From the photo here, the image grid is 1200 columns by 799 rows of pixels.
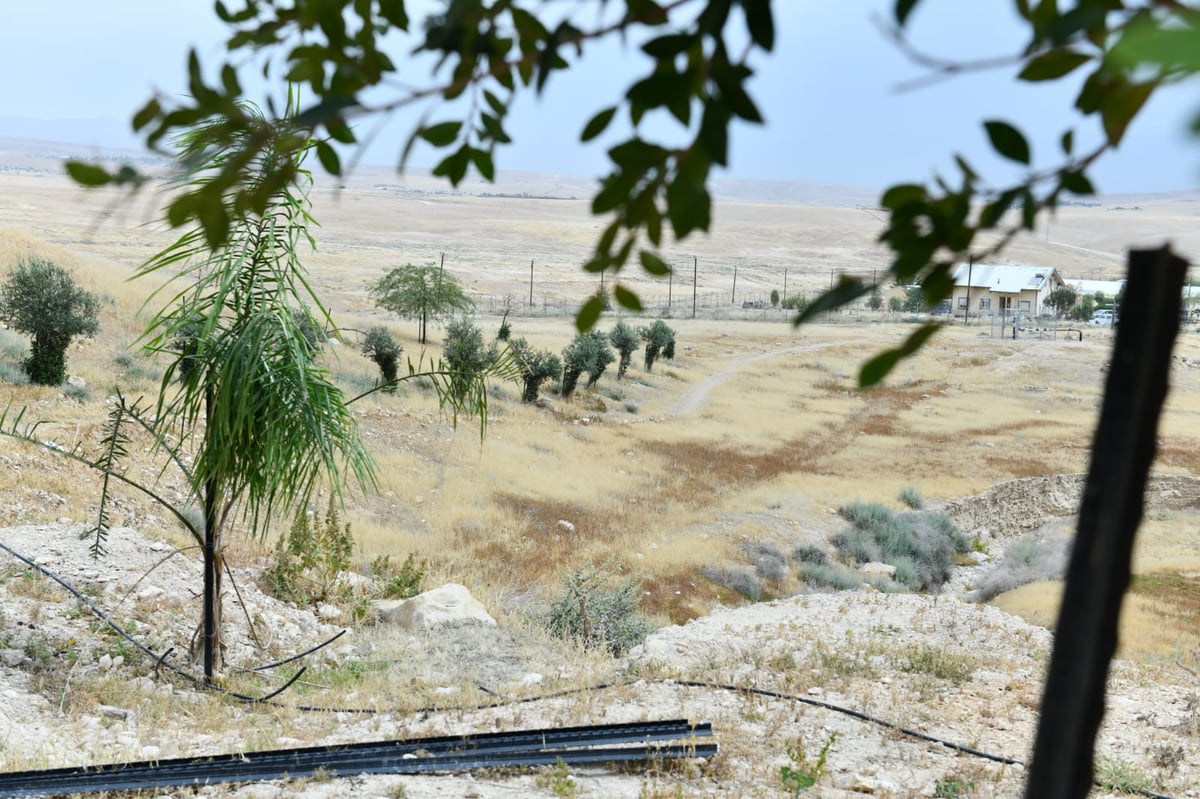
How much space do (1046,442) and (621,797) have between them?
30.5 metres

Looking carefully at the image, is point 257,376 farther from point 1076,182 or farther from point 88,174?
point 1076,182

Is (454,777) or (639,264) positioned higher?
(639,264)

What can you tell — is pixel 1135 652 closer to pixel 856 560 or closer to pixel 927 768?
pixel 927 768

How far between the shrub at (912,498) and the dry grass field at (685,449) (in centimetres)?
36

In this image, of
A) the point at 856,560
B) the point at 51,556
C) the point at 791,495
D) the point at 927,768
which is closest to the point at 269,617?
the point at 51,556

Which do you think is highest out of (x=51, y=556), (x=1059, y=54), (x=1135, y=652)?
(x=1059, y=54)

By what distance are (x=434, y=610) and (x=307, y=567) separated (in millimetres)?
1471

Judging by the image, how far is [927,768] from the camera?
5320mm

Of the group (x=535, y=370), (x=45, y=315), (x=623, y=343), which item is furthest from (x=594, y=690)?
(x=623, y=343)

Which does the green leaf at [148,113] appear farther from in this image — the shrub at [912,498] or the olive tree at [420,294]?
the olive tree at [420,294]

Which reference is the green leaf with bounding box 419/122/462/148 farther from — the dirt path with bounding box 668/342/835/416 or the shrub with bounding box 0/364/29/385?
the dirt path with bounding box 668/342/835/416

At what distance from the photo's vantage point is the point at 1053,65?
3.73ft

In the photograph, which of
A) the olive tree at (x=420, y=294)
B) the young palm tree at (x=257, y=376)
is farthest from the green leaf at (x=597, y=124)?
the olive tree at (x=420, y=294)

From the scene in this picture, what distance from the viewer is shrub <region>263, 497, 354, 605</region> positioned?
30.8 ft
